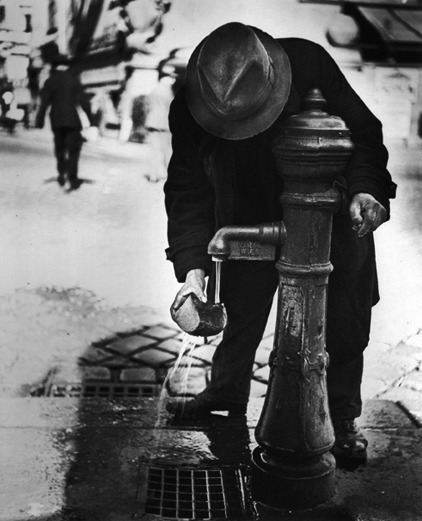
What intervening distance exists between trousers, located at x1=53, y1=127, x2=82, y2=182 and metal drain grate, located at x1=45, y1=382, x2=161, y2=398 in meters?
1.24

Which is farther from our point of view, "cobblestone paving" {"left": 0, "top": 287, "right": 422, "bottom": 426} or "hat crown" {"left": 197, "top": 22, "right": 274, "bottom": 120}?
"cobblestone paving" {"left": 0, "top": 287, "right": 422, "bottom": 426}

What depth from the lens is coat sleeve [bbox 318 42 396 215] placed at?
132 inches

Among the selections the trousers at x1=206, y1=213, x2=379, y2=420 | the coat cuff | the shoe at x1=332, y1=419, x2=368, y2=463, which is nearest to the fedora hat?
the coat cuff

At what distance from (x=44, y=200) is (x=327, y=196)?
7.50 feet

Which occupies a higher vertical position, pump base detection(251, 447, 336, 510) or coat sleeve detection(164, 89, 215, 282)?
coat sleeve detection(164, 89, 215, 282)

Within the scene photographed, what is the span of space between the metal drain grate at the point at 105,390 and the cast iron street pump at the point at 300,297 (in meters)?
1.50

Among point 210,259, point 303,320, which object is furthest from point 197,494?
point 210,259

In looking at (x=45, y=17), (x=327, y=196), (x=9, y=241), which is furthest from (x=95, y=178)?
(x=327, y=196)

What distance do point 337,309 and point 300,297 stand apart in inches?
29.0

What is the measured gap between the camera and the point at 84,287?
496cm

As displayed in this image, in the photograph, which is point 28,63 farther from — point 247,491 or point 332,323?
point 247,491

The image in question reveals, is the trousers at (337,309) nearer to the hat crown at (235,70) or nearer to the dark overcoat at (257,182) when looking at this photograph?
the dark overcoat at (257,182)

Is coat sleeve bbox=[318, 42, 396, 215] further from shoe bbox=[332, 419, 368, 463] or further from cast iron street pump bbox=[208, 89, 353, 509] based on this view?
shoe bbox=[332, 419, 368, 463]

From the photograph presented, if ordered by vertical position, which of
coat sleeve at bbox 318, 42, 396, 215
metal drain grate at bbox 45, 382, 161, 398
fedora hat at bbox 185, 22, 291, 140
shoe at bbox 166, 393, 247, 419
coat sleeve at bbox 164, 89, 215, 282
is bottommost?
metal drain grate at bbox 45, 382, 161, 398
